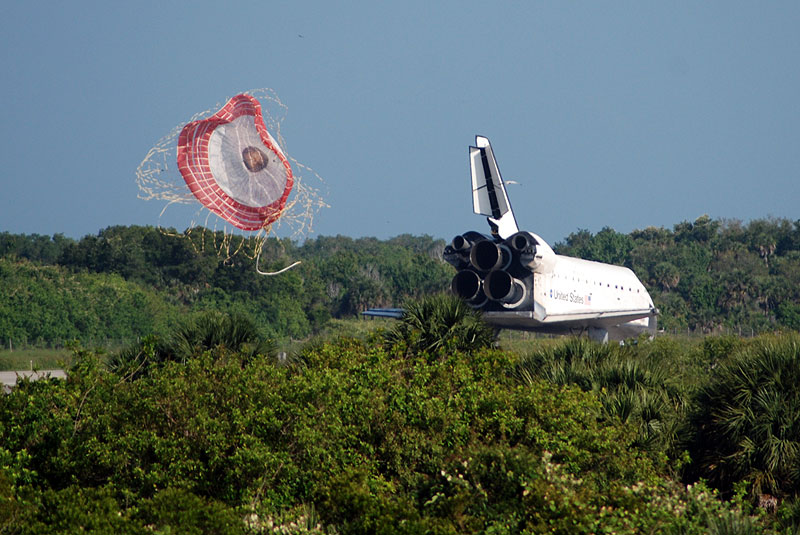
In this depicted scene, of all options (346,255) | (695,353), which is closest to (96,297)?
(346,255)

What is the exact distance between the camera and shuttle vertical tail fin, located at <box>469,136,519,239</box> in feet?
89.7

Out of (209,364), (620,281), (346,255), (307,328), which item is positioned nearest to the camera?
(209,364)

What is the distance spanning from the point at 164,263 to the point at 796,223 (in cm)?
5947

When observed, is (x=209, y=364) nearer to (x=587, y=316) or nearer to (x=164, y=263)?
(x=587, y=316)

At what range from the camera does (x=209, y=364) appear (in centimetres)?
1508

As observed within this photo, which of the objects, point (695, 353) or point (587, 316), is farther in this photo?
point (587, 316)

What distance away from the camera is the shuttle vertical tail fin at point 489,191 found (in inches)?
1077

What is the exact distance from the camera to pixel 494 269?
2606 centimetres

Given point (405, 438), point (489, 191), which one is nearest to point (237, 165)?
point (405, 438)

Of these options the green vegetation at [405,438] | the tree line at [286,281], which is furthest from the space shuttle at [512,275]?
the tree line at [286,281]

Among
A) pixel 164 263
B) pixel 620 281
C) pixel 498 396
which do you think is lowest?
pixel 498 396

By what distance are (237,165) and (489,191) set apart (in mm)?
12138

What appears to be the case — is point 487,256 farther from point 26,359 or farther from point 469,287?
point 26,359

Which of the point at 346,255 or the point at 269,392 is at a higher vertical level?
the point at 346,255
